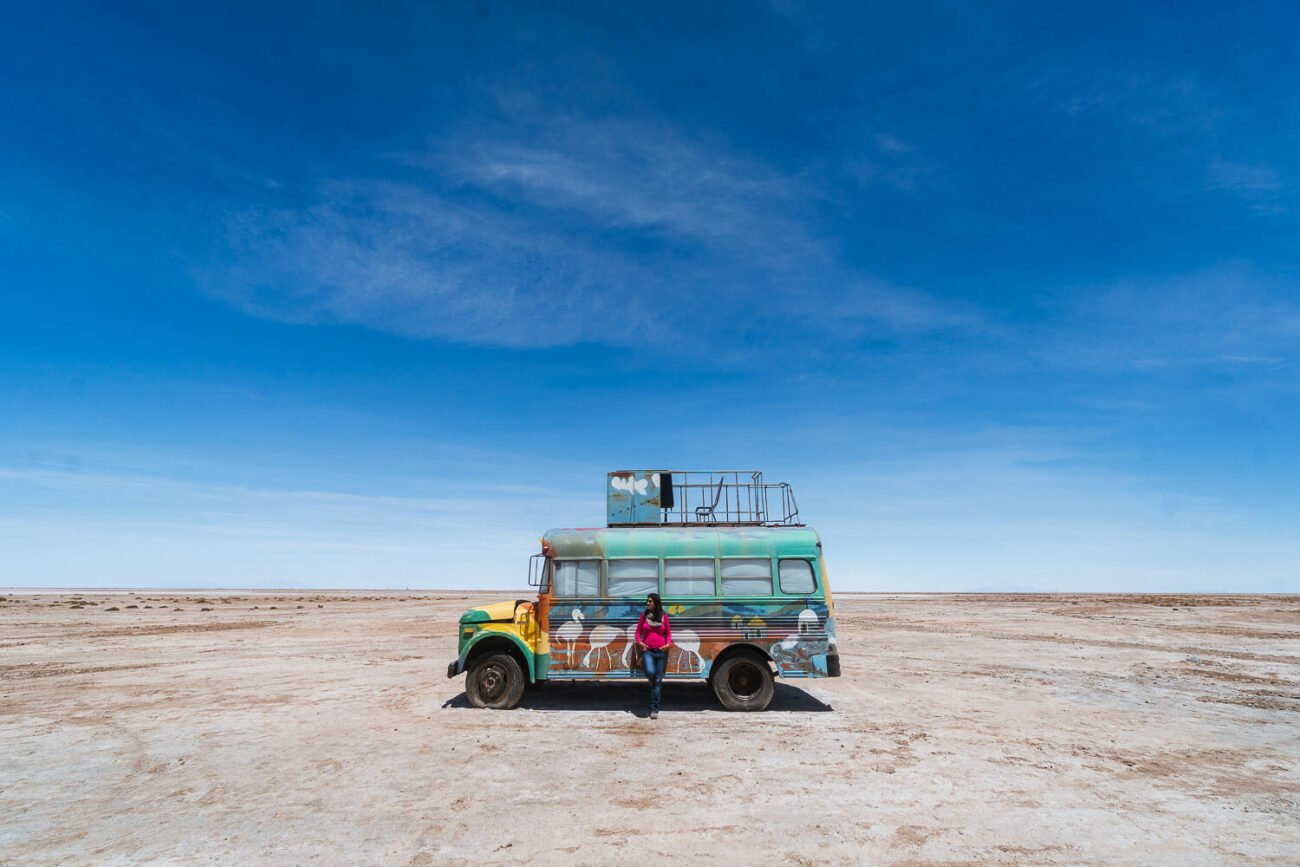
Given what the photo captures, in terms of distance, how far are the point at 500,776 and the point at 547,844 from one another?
2205 millimetres

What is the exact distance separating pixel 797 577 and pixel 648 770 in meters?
4.79

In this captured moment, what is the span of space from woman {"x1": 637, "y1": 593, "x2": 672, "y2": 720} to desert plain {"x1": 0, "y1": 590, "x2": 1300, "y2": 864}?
2.05 feet

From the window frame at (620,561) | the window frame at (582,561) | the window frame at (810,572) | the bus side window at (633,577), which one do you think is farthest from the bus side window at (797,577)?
the window frame at (582,561)

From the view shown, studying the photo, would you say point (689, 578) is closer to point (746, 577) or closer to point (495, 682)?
point (746, 577)

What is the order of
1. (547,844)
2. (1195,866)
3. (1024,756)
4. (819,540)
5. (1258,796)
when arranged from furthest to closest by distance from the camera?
1. (819,540)
2. (1024,756)
3. (1258,796)
4. (547,844)
5. (1195,866)

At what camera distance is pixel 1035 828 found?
6.40 meters

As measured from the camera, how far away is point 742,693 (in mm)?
11758

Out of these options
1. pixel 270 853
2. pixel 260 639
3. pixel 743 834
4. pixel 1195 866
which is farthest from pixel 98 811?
pixel 260 639

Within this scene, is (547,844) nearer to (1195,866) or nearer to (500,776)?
(500,776)

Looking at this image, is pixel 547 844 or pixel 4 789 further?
pixel 4 789

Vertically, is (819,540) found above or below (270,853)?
above

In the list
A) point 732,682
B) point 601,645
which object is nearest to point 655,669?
point 601,645

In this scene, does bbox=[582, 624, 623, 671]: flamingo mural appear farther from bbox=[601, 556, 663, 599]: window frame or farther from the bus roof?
the bus roof

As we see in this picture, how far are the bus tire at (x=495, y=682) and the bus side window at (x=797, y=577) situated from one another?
5.35 meters
